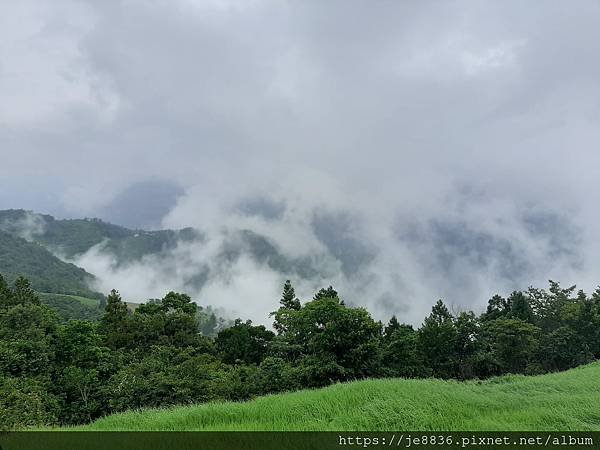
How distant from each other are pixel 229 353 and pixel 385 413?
54528 millimetres

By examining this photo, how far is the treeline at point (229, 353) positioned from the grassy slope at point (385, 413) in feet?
44.9

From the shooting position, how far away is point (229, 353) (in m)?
61.8

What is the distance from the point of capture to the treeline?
3481cm

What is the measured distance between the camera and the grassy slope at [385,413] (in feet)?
32.9

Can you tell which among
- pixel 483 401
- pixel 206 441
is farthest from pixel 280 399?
pixel 483 401

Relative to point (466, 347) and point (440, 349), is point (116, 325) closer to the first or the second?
point (440, 349)

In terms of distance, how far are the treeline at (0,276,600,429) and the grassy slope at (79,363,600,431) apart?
1369cm

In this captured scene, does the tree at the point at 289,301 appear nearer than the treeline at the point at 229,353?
No

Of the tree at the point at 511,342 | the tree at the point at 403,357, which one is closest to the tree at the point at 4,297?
the tree at the point at 403,357

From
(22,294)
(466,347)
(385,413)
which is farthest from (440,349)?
(22,294)

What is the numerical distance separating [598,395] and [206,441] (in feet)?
41.7

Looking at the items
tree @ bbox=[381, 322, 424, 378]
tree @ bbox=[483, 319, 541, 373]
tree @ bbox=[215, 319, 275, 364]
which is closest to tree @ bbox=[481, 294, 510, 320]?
tree @ bbox=[483, 319, 541, 373]

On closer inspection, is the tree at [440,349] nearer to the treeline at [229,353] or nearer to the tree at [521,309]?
the treeline at [229,353]

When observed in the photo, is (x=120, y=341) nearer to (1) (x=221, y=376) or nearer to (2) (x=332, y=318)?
(1) (x=221, y=376)
